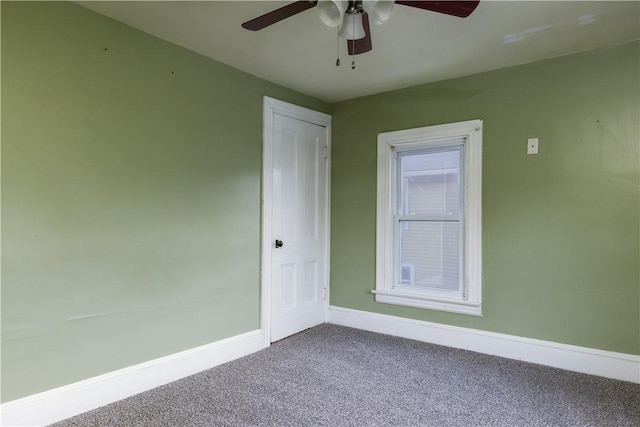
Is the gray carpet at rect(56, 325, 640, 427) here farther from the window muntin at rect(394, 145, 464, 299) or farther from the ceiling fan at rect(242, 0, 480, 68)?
the ceiling fan at rect(242, 0, 480, 68)

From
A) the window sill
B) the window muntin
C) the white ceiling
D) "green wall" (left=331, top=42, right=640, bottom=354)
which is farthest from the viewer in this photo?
the window muntin

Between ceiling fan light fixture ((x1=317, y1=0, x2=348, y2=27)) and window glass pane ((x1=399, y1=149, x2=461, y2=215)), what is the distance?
1.96 meters

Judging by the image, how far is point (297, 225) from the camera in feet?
12.0

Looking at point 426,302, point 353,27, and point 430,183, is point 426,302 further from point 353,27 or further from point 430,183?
point 353,27

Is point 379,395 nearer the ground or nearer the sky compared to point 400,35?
nearer the ground

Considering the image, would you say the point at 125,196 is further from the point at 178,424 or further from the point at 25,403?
the point at 178,424

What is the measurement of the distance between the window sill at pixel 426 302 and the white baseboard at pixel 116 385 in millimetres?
1337

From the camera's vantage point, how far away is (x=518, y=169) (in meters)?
2.97

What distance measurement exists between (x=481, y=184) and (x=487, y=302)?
0.97m

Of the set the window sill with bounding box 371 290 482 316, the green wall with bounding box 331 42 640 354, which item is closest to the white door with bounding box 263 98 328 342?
the window sill with bounding box 371 290 482 316

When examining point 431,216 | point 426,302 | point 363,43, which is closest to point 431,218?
point 431,216

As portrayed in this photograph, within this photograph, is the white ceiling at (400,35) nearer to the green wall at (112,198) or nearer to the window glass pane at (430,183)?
the green wall at (112,198)

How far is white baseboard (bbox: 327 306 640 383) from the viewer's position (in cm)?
261

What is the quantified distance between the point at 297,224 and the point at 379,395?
175 centimetres
